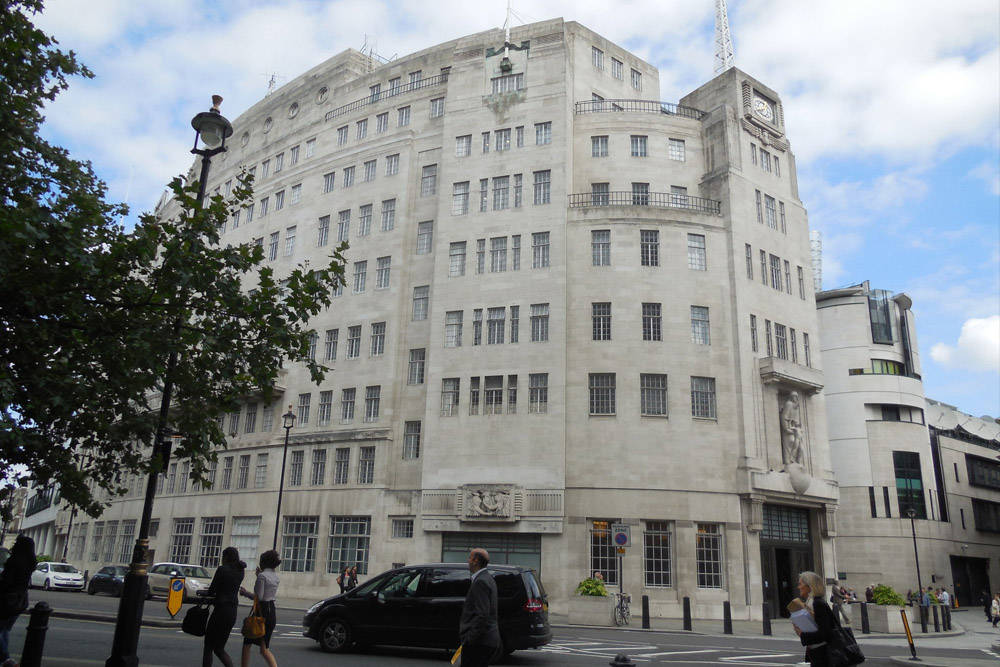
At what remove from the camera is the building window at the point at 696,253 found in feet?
117

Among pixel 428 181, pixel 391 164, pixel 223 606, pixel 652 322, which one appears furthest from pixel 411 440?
pixel 223 606

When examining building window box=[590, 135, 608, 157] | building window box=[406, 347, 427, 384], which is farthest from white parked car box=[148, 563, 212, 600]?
building window box=[590, 135, 608, 157]

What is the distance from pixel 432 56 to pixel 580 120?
11.6 metres

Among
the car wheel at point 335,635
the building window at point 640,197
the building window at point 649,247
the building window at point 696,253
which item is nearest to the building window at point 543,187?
the building window at point 640,197

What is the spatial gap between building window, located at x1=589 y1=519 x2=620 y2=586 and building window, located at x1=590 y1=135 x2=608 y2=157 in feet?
62.3

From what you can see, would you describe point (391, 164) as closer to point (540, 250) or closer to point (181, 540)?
point (540, 250)

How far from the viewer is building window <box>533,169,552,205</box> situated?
36750 millimetres

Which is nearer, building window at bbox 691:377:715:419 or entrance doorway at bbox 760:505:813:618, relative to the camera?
building window at bbox 691:377:715:419

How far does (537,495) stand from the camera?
32344mm

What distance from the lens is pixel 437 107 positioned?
1679 inches

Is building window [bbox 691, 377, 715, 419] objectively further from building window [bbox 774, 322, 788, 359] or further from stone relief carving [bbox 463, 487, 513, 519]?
stone relief carving [bbox 463, 487, 513, 519]

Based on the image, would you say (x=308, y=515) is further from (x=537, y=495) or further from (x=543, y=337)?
(x=543, y=337)

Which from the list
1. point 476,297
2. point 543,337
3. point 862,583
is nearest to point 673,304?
point 543,337

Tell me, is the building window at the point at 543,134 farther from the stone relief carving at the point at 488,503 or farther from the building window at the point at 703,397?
the stone relief carving at the point at 488,503
